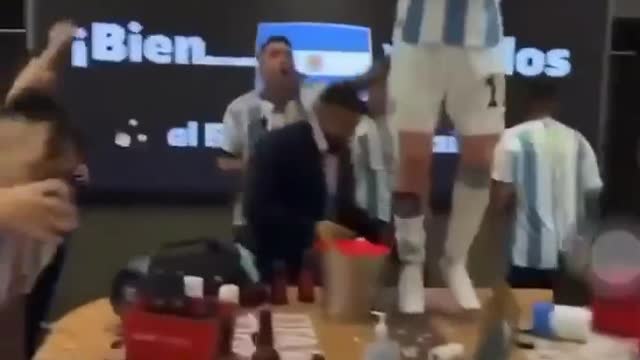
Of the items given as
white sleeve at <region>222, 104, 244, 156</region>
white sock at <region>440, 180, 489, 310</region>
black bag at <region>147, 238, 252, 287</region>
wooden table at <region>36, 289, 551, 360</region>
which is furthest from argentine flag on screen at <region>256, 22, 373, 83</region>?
white sock at <region>440, 180, 489, 310</region>

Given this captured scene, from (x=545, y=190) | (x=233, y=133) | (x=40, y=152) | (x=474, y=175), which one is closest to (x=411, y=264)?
(x=474, y=175)

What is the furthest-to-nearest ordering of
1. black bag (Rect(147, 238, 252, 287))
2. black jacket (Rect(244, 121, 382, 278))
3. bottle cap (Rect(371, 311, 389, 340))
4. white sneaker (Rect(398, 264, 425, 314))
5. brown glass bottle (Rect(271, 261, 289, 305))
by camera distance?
black jacket (Rect(244, 121, 382, 278)), brown glass bottle (Rect(271, 261, 289, 305)), black bag (Rect(147, 238, 252, 287)), white sneaker (Rect(398, 264, 425, 314)), bottle cap (Rect(371, 311, 389, 340))

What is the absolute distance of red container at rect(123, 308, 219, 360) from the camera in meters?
1.41

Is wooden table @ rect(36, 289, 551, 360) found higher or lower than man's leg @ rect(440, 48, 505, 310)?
lower

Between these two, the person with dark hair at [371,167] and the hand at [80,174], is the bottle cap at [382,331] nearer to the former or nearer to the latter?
the hand at [80,174]

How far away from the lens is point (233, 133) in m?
3.16

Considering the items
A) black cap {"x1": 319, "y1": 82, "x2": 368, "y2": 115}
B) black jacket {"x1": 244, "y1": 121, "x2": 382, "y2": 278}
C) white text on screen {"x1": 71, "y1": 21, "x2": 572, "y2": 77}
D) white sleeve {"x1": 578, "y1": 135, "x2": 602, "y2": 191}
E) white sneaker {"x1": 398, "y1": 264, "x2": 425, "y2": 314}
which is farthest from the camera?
white text on screen {"x1": 71, "y1": 21, "x2": 572, "y2": 77}

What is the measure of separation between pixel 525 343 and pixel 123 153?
2.12 metres

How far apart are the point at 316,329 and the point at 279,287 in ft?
Answer: 0.74

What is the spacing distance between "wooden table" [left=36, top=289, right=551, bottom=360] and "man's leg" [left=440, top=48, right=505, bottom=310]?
0.11m

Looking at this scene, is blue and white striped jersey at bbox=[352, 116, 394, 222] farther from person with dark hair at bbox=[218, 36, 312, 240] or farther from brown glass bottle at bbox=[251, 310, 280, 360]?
brown glass bottle at bbox=[251, 310, 280, 360]

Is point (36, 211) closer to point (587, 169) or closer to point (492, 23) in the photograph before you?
point (492, 23)

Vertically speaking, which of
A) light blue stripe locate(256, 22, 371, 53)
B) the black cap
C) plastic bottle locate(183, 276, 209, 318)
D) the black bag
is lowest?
the black bag

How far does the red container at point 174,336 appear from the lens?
1412 mm
